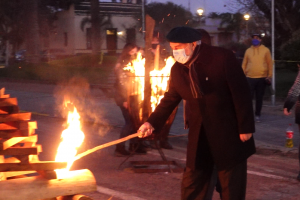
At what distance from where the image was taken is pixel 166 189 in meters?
5.68

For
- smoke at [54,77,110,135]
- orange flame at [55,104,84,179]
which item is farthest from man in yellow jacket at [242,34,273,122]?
orange flame at [55,104,84,179]

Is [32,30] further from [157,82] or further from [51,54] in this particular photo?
[157,82]

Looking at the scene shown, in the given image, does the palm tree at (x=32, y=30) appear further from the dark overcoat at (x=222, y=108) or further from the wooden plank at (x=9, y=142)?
the dark overcoat at (x=222, y=108)

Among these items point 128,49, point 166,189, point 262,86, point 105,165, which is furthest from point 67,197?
point 262,86

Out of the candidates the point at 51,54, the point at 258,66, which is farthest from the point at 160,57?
the point at 51,54

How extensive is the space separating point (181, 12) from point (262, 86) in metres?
25.7

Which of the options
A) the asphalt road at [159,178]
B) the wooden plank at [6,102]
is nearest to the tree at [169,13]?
the asphalt road at [159,178]

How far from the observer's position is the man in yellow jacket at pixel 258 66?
970 centimetres

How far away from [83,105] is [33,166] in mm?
9408

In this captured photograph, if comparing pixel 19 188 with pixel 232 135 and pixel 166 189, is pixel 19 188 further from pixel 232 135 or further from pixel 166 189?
pixel 166 189

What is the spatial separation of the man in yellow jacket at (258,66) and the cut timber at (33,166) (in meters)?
6.81

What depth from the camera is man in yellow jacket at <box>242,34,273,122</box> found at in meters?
9.70

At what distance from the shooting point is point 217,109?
11.8 feet

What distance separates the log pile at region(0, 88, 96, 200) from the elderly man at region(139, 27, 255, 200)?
102 cm
